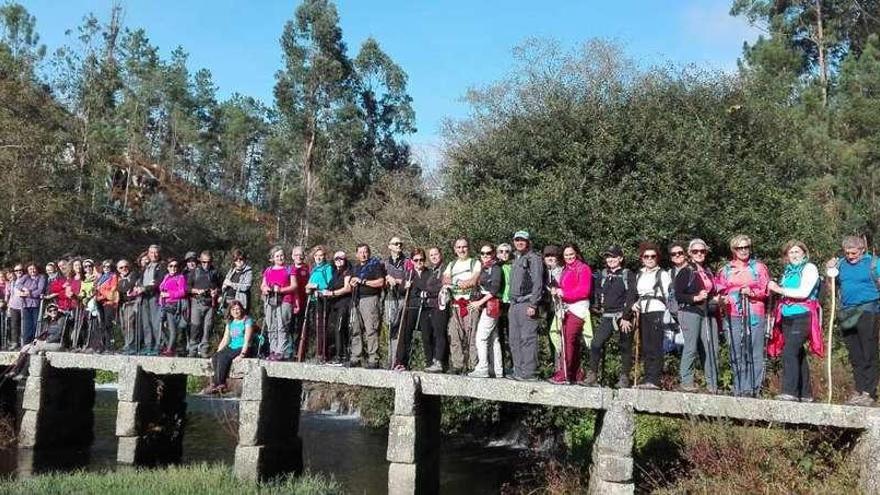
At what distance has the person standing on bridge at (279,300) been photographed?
40.1 feet

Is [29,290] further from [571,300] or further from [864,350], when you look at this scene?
[864,350]

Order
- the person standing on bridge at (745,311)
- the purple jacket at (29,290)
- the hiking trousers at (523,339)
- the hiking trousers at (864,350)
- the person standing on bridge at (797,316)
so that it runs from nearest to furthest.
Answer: the hiking trousers at (864,350) → the person standing on bridge at (797,316) → the person standing on bridge at (745,311) → the hiking trousers at (523,339) → the purple jacket at (29,290)

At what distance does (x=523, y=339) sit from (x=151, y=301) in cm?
755

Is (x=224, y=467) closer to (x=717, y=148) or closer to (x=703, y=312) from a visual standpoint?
(x=703, y=312)

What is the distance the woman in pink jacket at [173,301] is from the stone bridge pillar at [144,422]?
2.35 ft

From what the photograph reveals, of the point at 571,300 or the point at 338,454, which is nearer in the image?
the point at 571,300

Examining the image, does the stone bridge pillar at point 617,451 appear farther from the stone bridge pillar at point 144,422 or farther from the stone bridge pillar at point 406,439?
the stone bridge pillar at point 144,422

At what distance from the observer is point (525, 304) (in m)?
10.0

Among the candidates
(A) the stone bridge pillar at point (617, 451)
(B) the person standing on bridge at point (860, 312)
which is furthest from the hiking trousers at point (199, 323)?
(B) the person standing on bridge at point (860, 312)

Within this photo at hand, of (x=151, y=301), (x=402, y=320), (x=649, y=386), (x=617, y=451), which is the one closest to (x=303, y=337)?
(x=402, y=320)

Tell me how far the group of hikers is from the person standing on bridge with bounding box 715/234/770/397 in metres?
0.02

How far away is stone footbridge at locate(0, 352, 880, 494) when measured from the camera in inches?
336

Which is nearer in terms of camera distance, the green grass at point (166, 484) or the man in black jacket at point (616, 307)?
the man in black jacket at point (616, 307)

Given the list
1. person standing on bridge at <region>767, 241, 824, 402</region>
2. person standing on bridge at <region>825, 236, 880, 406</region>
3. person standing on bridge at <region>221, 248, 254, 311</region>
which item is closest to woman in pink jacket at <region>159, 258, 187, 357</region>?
person standing on bridge at <region>221, 248, 254, 311</region>
